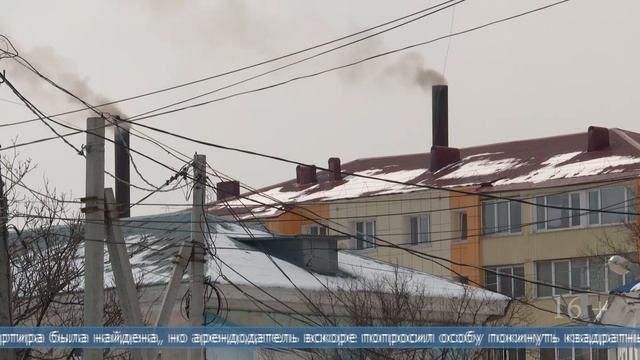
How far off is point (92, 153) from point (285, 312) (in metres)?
12.3

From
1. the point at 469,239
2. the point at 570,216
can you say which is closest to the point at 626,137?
the point at 570,216

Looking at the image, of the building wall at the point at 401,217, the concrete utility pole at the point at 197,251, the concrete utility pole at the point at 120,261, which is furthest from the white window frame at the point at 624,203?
the concrete utility pole at the point at 120,261

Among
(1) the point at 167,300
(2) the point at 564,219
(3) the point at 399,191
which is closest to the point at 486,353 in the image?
(1) the point at 167,300

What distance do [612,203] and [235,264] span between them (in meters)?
27.3

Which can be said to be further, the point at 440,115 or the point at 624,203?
the point at 440,115

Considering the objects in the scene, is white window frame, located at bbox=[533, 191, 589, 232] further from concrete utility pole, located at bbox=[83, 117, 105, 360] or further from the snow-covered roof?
concrete utility pole, located at bbox=[83, 117, 105, 360]

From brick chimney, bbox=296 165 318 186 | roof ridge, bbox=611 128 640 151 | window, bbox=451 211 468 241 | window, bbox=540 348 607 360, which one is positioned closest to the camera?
window, bbox=540 348 607 360

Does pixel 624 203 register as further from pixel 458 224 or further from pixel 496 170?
pixel 458 224

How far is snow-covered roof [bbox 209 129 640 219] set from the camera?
5934 centimetres

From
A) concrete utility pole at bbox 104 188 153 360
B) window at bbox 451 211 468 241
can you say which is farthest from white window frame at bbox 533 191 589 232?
concrete utility pole at bbox 104 188 153 360

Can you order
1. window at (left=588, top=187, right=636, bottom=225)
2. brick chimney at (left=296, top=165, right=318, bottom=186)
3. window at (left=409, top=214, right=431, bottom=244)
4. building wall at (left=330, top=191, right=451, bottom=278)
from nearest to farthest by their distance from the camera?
1. window at (left=588, top=187, right=636, bottom=225)
2. building wall at (left=330, top=191, right=451, bottom=278)
3. window at (left=409, top=214, right=431, bottom=244)
4. brick chimney at (left=296, top=165, right=318, bottom=186)

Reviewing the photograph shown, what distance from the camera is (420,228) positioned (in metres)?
66.1

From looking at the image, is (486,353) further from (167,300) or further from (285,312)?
(167,300)

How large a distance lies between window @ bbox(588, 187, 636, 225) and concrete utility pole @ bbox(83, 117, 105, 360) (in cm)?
3814
